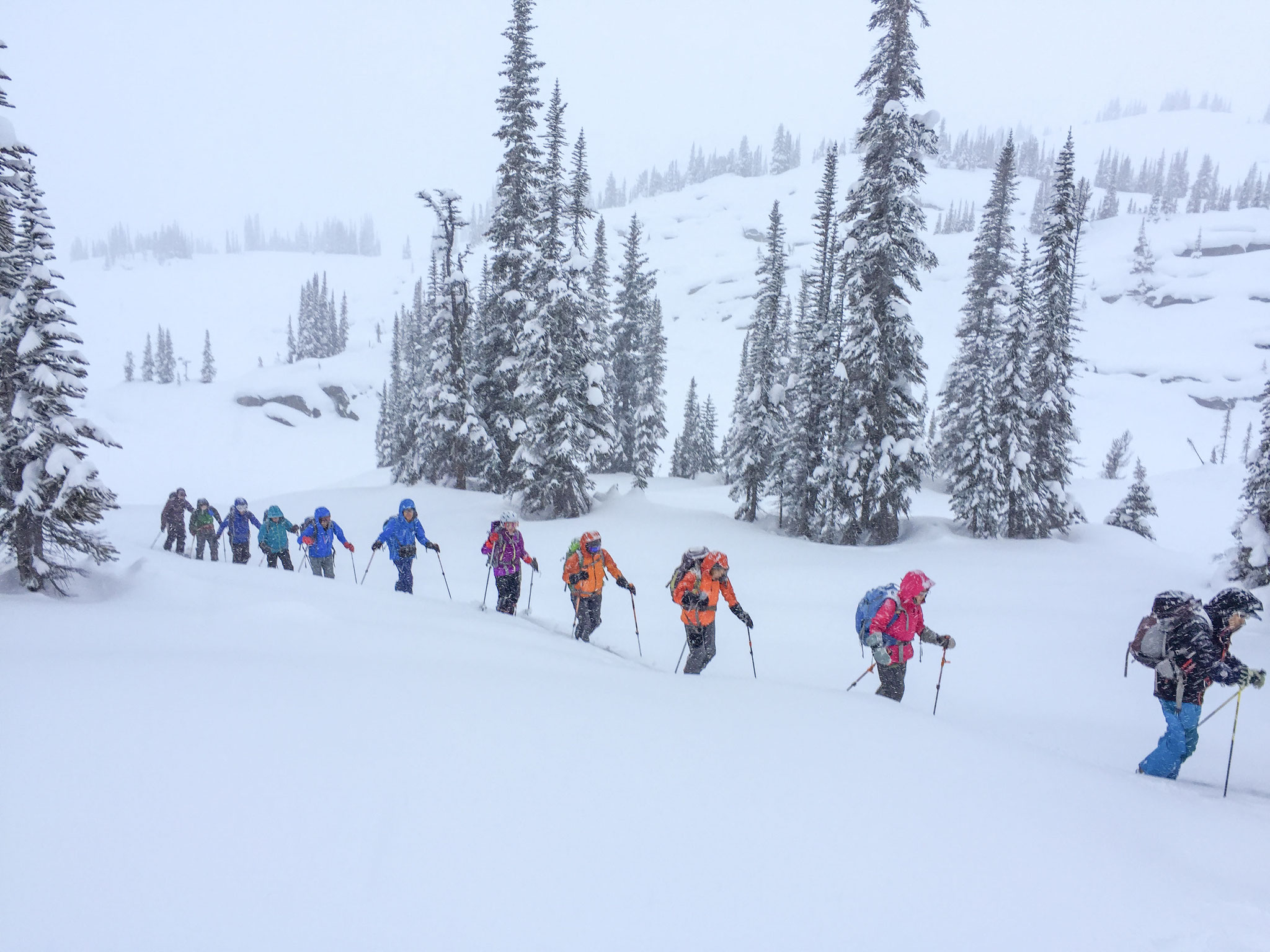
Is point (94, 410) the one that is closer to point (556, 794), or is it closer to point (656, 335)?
point (656, 335)

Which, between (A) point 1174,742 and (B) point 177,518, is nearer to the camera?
(A) point 1174,742

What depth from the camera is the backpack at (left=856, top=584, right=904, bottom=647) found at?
306 inches

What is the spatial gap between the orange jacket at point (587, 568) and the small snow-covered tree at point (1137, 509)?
115 feet

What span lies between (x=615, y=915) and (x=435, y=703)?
107 inches

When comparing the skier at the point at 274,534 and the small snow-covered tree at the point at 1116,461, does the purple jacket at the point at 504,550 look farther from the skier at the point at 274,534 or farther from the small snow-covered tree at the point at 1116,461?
the small snow-covered tree at the point at 1116,461

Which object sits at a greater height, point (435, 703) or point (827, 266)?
point (827, 266)

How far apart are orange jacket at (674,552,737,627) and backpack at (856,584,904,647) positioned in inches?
62.0

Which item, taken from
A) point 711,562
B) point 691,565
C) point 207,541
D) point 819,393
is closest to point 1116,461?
point 819,393

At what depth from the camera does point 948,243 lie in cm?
13438

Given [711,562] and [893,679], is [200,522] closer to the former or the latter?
[711,562]

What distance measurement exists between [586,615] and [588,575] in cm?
78

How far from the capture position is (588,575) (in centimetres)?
1045

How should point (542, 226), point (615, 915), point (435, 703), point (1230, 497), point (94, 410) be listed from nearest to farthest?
1. point (615, 915)
2. point (435, 703)
3. point (542, 226)
4. point (1230, 497)
5. point (94, 410)

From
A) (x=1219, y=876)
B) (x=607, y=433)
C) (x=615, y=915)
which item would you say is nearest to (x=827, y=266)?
(x=607, y=433)
